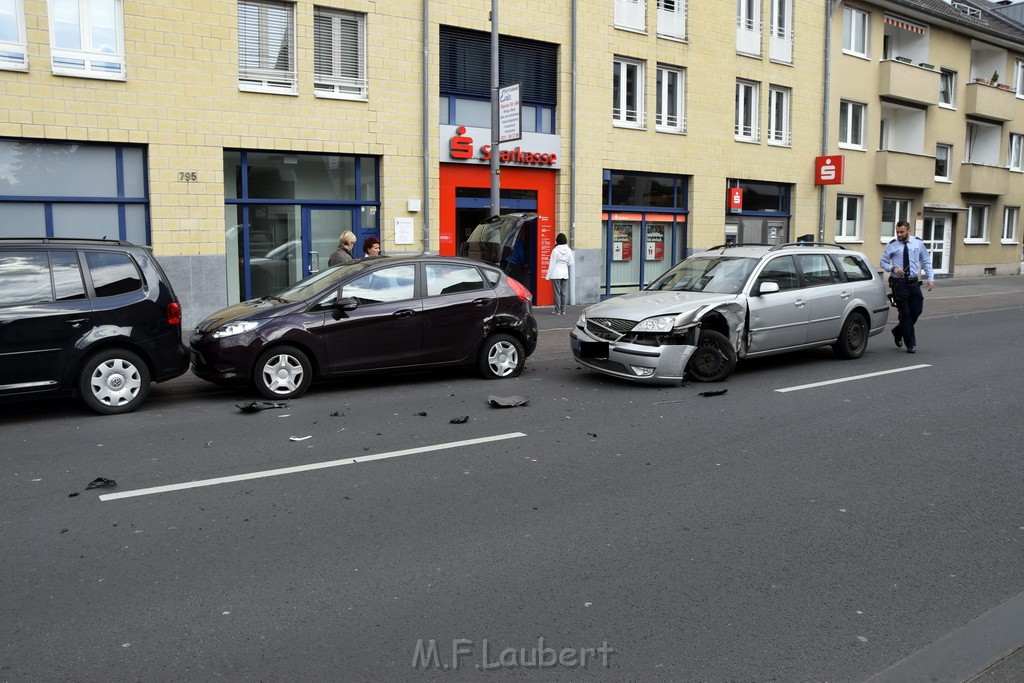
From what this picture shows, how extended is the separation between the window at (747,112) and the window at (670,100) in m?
2.48

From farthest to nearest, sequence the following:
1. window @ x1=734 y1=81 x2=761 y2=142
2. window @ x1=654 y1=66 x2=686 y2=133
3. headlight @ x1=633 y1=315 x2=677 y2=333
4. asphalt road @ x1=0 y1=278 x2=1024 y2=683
Answer: window @ x1=734 y1=81 x2=761 y2=142, window @ x1=654 y1=66 x2=686 y2=133, headlight @ x1=633 y1=315 x2=677 y2=333, asphalt road @ x1=0 y1=278 x2=1024 y2=683

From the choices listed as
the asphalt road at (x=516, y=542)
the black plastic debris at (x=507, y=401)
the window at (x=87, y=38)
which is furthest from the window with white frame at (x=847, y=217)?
the black plastic debris at (x=507, y=401)

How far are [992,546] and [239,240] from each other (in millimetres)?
14484

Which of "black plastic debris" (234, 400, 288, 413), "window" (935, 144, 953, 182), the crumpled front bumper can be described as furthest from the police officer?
"window" (935, 144, 953, 182)

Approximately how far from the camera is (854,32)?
2777 cm

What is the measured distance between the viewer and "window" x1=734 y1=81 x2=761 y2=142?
2458 cm

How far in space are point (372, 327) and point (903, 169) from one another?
24843mm

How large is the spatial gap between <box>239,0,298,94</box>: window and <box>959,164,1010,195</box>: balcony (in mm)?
26519

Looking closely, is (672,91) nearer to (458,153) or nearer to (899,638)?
(458,153)

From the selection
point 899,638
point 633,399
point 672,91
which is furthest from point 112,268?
point 672,91

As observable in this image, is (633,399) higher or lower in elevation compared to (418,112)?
lower

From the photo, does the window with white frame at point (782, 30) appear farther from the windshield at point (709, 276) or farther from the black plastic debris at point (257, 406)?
the black plastic debris at point (257, 406)

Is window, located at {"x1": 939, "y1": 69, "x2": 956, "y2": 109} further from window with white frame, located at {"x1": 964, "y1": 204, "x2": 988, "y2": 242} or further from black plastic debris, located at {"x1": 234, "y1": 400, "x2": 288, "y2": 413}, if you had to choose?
black plastic debris, located at {"x1": 234, "y1": 400, "x2": 288, "y2": 413}

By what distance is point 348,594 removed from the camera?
4.27m
